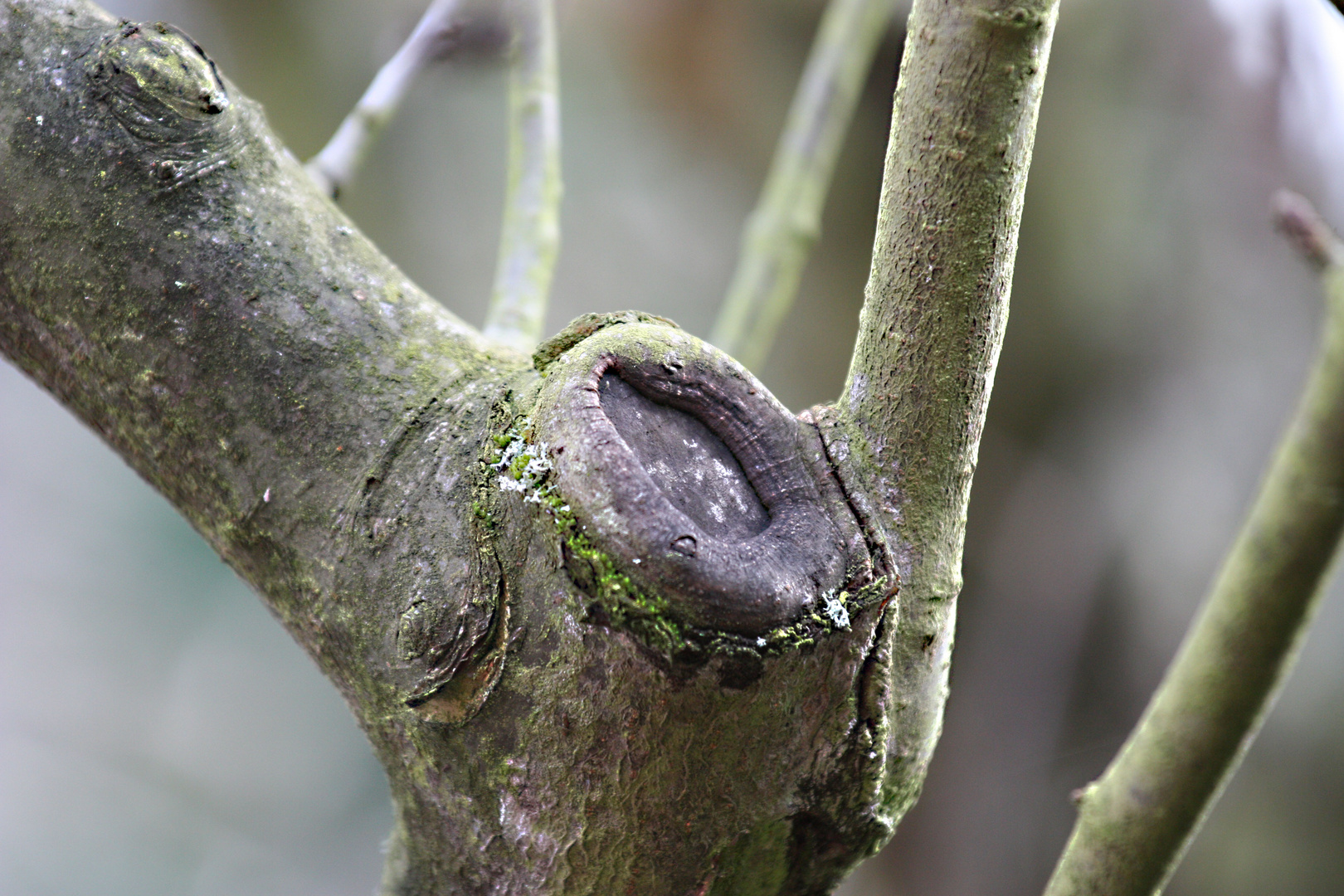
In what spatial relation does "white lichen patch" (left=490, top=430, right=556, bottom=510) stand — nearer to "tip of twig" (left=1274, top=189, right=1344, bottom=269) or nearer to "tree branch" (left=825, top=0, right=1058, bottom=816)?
"tree branch" (left=825, top=0, right=1058, bottom=816)

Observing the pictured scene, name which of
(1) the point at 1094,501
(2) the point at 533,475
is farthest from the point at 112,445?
(1) the point at 1094,501

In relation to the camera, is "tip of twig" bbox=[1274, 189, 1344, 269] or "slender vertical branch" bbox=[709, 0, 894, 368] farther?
"slender vertical branch" bbox=[709, 0, 894, 368]

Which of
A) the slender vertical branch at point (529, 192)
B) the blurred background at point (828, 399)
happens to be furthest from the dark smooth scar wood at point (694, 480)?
the blurred background at point (828, 399)

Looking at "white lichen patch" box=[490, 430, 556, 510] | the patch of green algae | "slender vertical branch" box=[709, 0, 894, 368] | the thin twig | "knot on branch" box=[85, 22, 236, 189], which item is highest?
"slender vertical branch" box=[709, 0, 894, 368]

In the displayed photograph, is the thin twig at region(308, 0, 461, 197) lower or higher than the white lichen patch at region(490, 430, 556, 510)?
higher

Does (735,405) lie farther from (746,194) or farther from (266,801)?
(266,801)

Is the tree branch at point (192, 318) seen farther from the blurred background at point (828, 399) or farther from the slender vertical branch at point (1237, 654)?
the blurred background at point (828, 399)

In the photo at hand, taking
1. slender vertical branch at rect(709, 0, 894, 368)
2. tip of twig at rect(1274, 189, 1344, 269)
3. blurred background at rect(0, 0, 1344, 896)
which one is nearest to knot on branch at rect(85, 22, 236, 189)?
tip of twig at rect(1274, 189, 1344, 269)

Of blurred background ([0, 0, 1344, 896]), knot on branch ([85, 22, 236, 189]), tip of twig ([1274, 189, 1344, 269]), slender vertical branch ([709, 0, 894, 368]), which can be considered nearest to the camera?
tip of twig ([1274, 189, 1344, 269])
